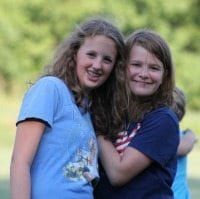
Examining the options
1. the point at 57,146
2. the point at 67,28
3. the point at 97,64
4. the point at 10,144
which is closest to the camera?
the point at 57,146

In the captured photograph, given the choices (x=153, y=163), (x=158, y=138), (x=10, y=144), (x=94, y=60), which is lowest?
(x=153, y=163)

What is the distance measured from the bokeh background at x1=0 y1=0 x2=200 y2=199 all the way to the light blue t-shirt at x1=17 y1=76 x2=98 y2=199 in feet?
81.9

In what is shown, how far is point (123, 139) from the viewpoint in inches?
138

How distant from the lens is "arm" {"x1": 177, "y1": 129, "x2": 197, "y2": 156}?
4922 mm

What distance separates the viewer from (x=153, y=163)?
11.2ft

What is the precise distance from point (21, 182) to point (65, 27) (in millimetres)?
27767

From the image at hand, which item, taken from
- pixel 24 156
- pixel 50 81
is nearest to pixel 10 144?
pixel 50 81

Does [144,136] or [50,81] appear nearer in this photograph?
[50,81]

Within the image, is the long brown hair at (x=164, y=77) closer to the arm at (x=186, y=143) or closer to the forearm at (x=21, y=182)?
the forearm at (x=21, y=182)

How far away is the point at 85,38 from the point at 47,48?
90.0 ft

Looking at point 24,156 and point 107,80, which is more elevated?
point 107,80

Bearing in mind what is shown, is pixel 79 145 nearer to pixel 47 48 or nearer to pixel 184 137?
pixel 184 137

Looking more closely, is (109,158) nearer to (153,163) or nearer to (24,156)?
(153,163)

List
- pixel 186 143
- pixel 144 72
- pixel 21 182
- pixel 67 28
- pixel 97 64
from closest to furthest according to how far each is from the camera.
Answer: pixel 21 182
pixel 97 64
pixel 144 72
pixel 186 143
pixel 67 28
